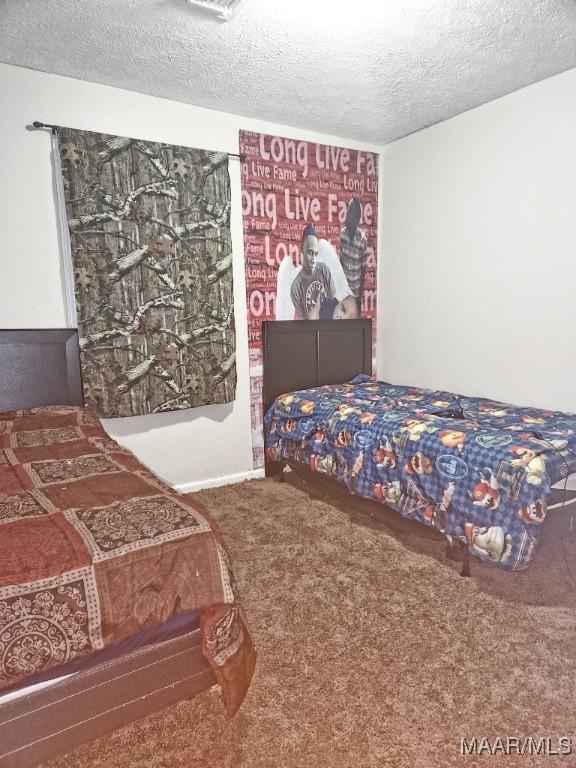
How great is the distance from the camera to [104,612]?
1.40m

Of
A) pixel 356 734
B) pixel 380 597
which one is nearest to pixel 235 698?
pixel 356 734

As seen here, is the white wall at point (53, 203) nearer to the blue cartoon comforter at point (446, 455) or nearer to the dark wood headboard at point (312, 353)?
the dark wood headboard at point (312, 353)

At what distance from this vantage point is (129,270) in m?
3.32

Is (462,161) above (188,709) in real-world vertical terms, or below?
above

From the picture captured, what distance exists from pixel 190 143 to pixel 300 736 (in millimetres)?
3660

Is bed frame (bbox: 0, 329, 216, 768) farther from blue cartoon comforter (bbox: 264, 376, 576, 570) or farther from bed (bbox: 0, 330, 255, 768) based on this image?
blue cartoon comforter (bbox: 264, 376, 576, 570)

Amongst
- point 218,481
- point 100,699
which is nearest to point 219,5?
point 100,699

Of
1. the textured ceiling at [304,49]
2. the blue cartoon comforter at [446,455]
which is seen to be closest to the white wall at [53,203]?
the textured ceiling at [304,49]

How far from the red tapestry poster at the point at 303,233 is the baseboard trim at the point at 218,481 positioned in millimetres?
89

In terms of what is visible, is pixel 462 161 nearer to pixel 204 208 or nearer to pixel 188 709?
pixel 204 208

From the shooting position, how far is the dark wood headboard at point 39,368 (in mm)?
3033

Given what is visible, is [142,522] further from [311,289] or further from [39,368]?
[311,289]

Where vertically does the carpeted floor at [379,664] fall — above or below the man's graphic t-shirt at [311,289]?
below

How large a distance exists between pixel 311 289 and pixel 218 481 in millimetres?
1850
